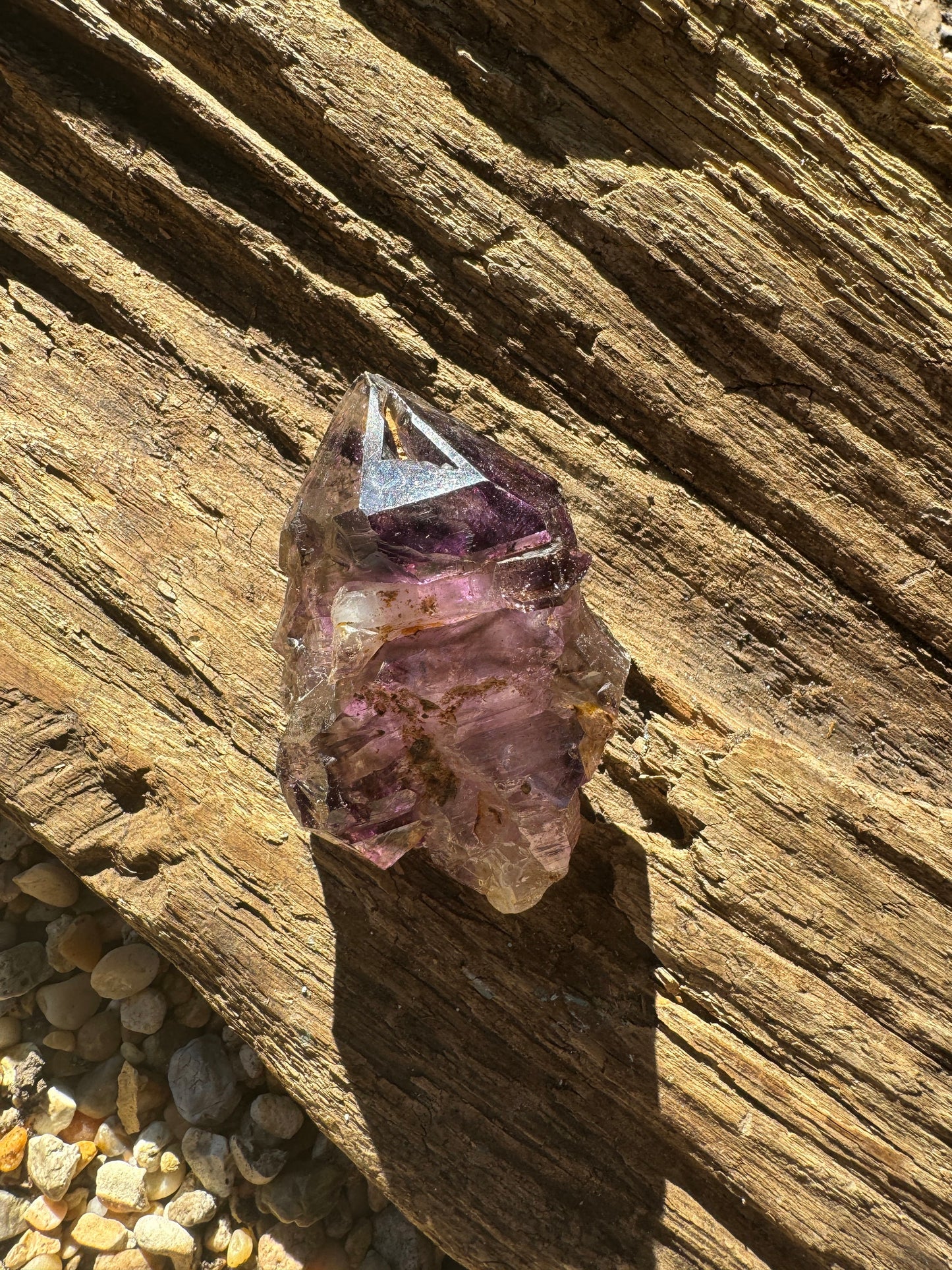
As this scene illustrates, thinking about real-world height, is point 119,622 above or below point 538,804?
below

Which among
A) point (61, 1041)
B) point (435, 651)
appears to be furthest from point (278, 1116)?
point (435, 651)

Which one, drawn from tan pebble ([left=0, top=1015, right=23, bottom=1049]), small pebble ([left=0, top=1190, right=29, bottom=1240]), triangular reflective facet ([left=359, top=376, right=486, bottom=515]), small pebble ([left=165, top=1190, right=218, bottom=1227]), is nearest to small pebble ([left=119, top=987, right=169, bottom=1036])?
tan pebble ([left=0, top=1015, right=23, bottom=1049])

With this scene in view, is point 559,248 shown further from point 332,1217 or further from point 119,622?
point 332,1217

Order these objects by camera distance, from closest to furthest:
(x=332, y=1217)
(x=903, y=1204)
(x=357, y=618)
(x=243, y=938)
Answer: (x=357, y=618) → (x=903, y=1204) → (x=243, y=938) → (x=332, y=1217)

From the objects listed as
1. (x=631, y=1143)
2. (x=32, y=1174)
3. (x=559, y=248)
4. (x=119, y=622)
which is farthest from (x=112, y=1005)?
(x=559, y=248)

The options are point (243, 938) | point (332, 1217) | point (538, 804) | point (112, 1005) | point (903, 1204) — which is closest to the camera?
point (538, 804)

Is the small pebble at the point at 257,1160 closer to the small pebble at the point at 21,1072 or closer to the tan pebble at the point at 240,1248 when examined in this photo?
the tan pebble at the point at 240,1248

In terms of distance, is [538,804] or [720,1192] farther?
[720,1192]
